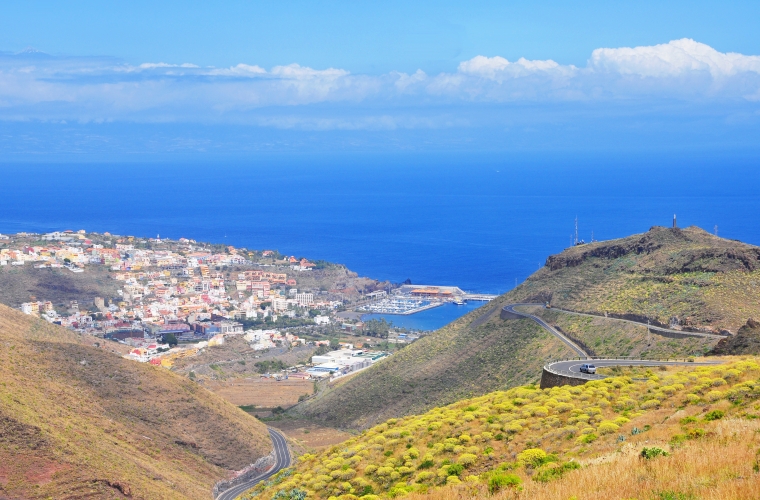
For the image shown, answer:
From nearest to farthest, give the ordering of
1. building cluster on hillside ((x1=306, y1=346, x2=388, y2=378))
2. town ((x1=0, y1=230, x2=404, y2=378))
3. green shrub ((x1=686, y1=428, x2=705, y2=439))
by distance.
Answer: green shrub ((x1=686, y1=428, x2=705, y2=439)) → building cluster on hillside ((x1=306, y1=346, x2=388, y2=378)) → town ((x1=0, y1=230, x2=404, y2=378))

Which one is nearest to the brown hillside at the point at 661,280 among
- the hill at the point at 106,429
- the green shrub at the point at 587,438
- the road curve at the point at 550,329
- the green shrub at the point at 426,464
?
the road curve at the point at 550,329

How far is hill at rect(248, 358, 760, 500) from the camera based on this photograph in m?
12.6

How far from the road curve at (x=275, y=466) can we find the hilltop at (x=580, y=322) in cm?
436

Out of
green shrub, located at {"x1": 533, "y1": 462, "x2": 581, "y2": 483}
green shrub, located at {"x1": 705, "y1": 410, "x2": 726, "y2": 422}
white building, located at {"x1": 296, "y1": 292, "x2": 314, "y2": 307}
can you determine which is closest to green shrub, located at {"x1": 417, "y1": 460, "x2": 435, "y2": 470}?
green shrub, located at {"x1": 533, "y1": 462, "x2": 581, "y2": 483}

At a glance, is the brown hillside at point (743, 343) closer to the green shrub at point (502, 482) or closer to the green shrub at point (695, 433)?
the green shrub at point (695, 433)

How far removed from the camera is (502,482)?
15.0 m

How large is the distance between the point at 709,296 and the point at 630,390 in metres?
20.2

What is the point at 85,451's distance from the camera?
29.9 meters

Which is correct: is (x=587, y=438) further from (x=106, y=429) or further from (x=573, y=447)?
(x=106, y=429)

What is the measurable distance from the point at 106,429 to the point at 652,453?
25614 mm

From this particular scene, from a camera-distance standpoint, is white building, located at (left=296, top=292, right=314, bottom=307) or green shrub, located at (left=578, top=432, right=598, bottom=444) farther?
white building, located at (left=296, top=292, right=314, bottom=307)

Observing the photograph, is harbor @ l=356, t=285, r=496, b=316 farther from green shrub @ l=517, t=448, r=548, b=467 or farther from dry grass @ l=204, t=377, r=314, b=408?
green shrub @ l=517, t=448, r=548, b=467

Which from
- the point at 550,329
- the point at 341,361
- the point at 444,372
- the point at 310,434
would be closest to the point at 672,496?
the point at 550,329

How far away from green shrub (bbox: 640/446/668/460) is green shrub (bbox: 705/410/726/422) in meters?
4.03
